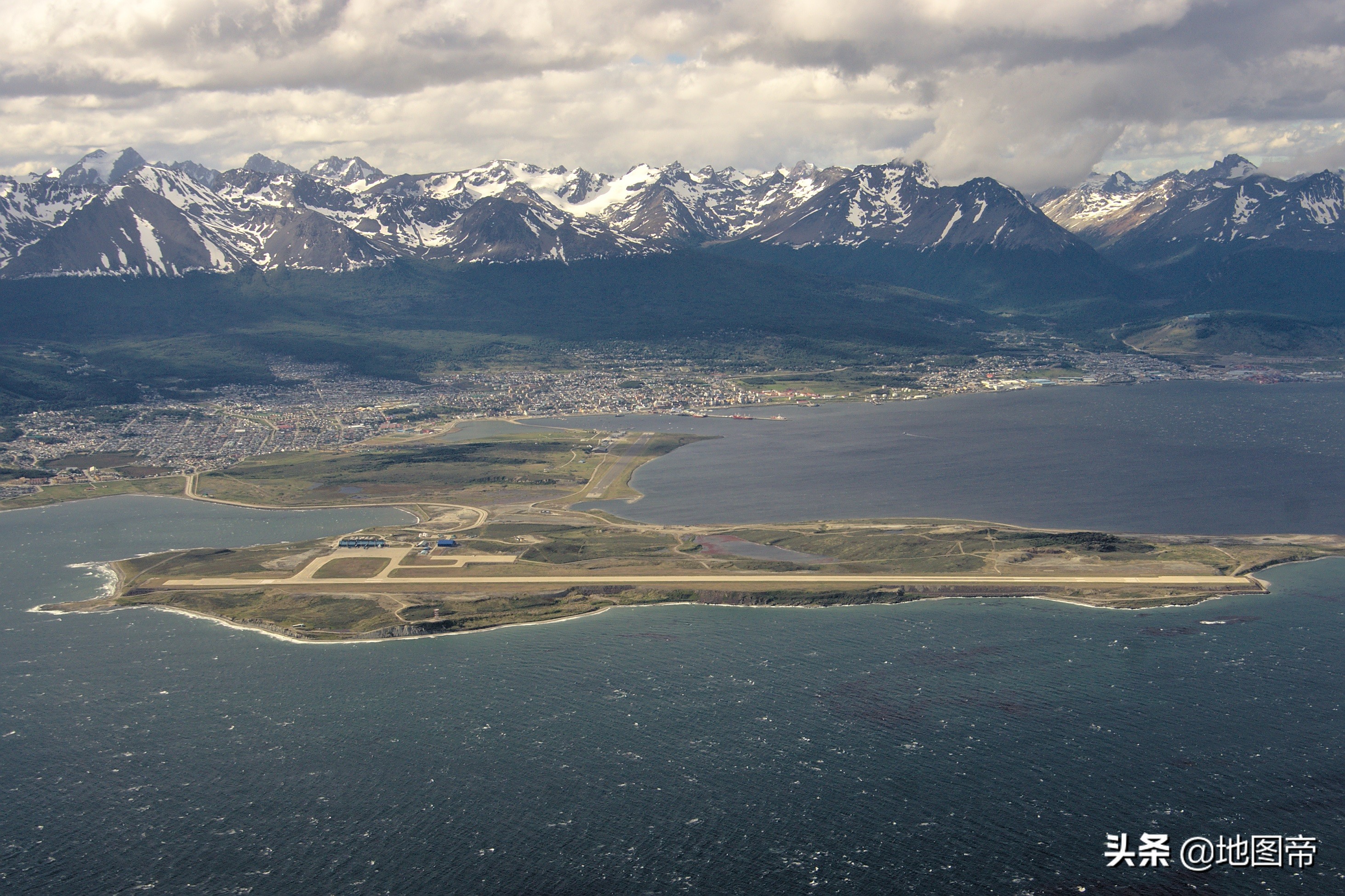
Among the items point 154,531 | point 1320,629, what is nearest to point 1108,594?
point 1320,629

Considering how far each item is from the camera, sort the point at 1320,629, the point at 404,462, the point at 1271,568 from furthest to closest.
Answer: the point at 404,462
the point at 1271,568
the point at 1320,629

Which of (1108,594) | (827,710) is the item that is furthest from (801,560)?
(827,710)

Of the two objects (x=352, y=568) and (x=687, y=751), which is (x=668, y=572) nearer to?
(x=352, y=568)

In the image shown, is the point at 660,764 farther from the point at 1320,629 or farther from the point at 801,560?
the point at 1320,629

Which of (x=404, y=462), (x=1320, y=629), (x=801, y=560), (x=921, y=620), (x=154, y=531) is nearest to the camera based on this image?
(x=1320, y=629)

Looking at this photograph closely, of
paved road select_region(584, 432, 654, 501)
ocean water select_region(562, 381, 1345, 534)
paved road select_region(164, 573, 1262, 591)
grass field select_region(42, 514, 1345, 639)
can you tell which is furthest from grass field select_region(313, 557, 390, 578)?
paved road select_region(584, 432, 654, 501)

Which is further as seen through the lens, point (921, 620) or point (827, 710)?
point (921, 620)
